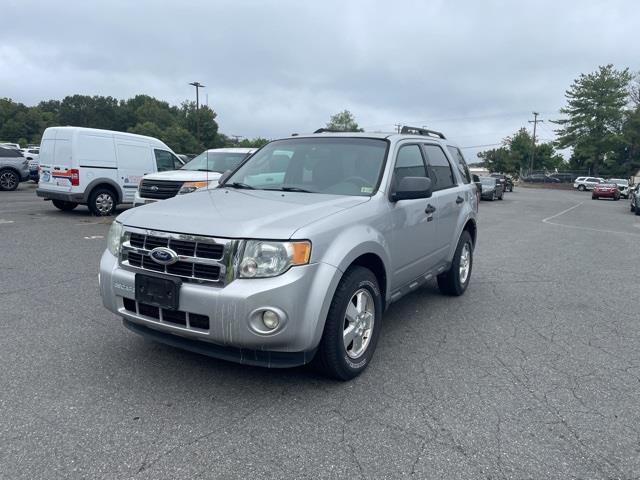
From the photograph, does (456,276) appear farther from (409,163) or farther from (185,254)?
(185,254)

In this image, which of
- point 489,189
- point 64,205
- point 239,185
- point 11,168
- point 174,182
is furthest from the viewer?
point 489,189

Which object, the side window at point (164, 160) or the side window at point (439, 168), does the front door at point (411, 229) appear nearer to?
the side window at point (439, 168)

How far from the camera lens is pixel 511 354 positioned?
13.7 feet

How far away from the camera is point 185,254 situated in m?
3.15

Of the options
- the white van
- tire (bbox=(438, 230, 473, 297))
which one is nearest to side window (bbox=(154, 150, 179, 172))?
the white van

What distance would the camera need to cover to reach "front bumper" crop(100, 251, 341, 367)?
9.69 feet

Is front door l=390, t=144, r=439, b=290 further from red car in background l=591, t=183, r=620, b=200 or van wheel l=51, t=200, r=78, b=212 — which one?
red car in background l=591, t=183, r=620, b=200

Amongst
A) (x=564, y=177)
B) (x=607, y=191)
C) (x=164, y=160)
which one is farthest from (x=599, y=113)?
(x=164, y=160)

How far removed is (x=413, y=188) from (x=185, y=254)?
1827 mm

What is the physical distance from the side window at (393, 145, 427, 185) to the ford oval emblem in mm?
1993

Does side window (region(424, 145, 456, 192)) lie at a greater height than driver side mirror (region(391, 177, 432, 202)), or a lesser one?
greater

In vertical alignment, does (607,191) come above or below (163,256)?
below

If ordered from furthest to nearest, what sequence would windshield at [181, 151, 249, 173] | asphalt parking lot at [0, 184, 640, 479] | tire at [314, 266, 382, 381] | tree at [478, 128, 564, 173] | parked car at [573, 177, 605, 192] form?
tree at [478, 128, 564, 173] < parked car at [573, 177, 605, 192] < windshield at [181, 151, 249, 173] < tire at [314, 266, 382, 381] < asphalt parking lot at [0, 184, 640, 479]

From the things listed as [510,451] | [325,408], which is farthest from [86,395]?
[510,451]
